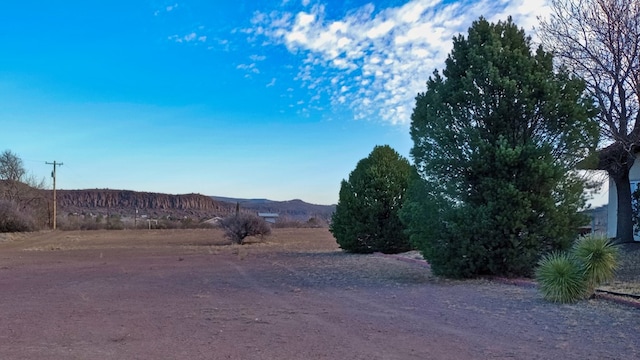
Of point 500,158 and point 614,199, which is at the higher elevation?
point 500,158

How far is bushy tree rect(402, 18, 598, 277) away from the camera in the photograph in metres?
11.9

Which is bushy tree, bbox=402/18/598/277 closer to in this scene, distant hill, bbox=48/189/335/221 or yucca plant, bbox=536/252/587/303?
yucca plant, bbox=536/252/587/303

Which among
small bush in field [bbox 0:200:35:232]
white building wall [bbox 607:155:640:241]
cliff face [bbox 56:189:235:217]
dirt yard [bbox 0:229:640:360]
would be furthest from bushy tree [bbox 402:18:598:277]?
cliff face [bbox 56:189:235:217]

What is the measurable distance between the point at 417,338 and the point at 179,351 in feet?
9.23

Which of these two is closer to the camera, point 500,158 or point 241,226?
point 500,158

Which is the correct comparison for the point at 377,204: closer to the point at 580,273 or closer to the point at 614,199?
the point at 614,199

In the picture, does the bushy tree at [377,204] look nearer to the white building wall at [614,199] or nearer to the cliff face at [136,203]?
the white building wall at [614,199]

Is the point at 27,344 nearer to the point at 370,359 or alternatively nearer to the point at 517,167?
the point at 370,359

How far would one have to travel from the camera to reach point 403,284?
12227 millimetres

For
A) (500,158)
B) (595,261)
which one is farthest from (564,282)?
(500,158)

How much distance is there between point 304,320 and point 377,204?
1423cm

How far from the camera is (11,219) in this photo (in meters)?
44.2

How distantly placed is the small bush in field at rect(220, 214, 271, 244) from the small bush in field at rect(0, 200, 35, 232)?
22102mm

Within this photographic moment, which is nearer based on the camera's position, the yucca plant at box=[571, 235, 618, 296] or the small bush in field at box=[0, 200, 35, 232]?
the yucca plant at box=[571, 235, 618, 296]
